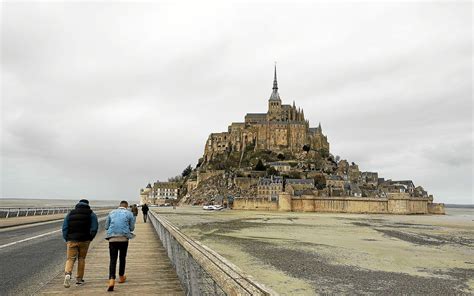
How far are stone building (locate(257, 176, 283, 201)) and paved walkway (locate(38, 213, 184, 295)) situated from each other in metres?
86.4

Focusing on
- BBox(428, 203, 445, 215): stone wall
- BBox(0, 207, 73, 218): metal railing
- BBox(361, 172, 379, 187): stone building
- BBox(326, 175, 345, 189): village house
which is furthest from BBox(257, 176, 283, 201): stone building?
BBox(0, 207, 73, 218): metal railing

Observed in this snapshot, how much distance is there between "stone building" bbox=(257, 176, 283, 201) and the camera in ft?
322

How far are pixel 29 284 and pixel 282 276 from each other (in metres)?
7.95

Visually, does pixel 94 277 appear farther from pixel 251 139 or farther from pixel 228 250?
pixel 251 139

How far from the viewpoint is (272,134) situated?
134625mm

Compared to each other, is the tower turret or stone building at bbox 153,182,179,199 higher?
the tower turret

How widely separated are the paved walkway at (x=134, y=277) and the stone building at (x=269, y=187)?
283ft

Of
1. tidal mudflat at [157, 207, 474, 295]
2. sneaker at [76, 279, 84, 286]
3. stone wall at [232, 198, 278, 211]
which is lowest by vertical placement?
stone wall at [232, 198, 278, 211]

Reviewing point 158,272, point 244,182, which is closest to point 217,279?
point 158,272

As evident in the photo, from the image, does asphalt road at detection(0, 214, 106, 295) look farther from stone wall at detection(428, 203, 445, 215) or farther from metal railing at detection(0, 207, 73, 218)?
stone wall at detection(428, 203, 445, 215)

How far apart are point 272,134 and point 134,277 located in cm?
12765

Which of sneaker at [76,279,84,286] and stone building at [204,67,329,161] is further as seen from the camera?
stone building at [204,67,329,161]

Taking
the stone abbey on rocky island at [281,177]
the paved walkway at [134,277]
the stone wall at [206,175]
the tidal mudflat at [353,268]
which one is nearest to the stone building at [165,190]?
the stone abbey on rocky island at [281,177]

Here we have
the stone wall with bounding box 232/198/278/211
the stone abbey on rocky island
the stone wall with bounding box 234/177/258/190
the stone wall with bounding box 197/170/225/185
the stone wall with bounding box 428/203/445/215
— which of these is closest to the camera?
the stone abbey on rocky island
